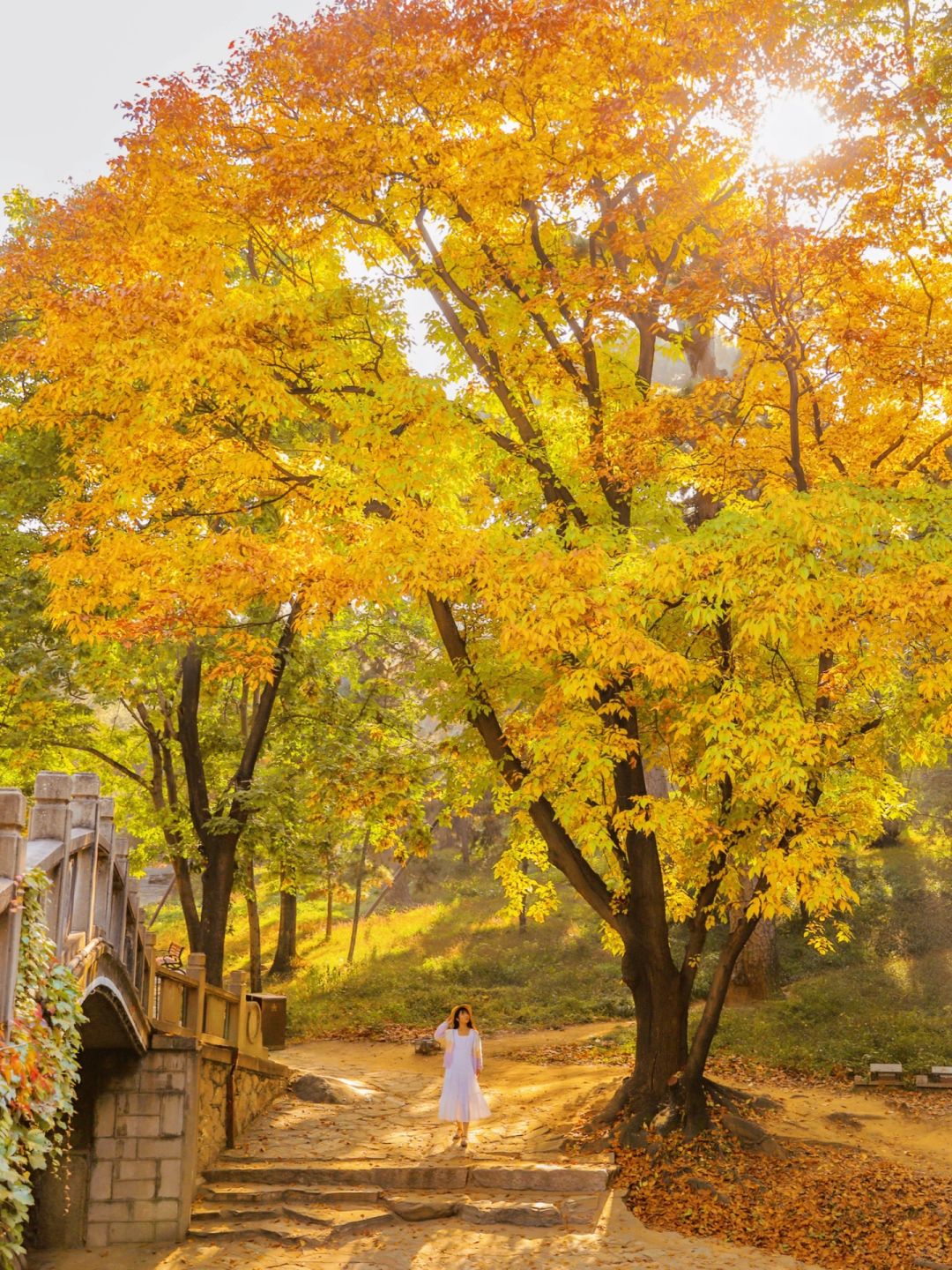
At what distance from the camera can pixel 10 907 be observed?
632 cm

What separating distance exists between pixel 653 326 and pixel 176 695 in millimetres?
11602

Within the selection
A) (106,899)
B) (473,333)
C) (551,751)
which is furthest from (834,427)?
(106,899)

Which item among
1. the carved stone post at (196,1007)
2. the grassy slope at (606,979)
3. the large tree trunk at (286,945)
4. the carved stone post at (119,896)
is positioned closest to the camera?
the carved stone post at (119,896)

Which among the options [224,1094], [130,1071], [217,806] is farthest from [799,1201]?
[217,806]

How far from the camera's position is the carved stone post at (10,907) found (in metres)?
6.25

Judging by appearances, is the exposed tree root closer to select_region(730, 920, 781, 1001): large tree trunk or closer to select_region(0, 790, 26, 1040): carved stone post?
select_region(730, 920, 781, 1001): large tree trunk

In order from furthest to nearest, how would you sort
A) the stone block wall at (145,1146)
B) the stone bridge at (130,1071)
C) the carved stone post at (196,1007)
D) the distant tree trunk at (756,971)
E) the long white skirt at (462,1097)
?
1. the distant tree trunk at (756,971)
2. the long white skirt at (462,1097)
3. the carved stone post at (196,1007)
4. the stone block wall at (145,1146)
5. the stone bridge at (130,1071)

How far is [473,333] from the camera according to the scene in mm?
13281

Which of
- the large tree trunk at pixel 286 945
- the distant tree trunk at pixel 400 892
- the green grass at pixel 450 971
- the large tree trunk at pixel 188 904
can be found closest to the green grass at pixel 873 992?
the green grass at pixel 450 971

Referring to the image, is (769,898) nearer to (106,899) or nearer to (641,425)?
(641,425)

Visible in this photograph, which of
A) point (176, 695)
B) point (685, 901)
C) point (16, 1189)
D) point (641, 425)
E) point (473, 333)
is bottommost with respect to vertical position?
point (16, 1189)

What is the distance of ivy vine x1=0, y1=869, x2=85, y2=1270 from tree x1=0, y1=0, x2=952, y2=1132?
4931 mm

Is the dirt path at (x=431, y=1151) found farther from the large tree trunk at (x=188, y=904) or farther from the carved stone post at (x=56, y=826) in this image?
the carved stone post at (x=56, y=826)

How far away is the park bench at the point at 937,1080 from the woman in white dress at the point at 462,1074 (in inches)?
292
